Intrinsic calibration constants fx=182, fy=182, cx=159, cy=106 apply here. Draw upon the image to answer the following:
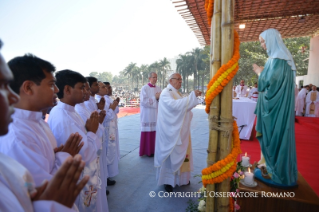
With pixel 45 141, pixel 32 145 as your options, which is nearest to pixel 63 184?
pixel 32 145

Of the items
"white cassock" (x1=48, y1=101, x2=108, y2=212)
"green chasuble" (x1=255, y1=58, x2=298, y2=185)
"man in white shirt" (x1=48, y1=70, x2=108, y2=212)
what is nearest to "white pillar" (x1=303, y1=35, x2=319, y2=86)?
"green chasuble" (x1=255, y1=58, x2=298, y2=185)

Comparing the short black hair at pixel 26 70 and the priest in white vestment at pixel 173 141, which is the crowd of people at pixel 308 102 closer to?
the priest in white vestment at pixel 173 141

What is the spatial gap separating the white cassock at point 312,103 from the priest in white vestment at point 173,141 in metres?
9.93

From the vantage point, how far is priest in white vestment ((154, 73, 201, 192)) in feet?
10.6

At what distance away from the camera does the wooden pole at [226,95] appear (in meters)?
1.47

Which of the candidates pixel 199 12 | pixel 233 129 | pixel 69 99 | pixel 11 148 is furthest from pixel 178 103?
pixel 199 12

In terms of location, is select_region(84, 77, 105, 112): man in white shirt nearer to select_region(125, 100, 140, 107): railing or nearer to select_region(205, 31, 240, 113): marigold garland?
select_region(205, 31, 240, 113): marigold garland

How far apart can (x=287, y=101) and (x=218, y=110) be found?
4.33 ft

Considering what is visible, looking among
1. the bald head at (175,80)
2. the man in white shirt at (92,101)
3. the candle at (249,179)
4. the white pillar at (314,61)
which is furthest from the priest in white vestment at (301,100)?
the man in white shirt at (92,101)

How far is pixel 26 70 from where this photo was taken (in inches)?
51.6

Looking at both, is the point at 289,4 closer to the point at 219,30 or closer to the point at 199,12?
the point at 199,12

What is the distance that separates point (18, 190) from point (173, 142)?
8.70ft

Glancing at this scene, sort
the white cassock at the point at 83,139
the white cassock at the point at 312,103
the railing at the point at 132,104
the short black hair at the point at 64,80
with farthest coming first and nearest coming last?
1. the railing at the point at 132,104
2. the white cassock at the point at 312,103
3. the short black hair at the point at 64,80
4. the white cassock at the point at 83,139

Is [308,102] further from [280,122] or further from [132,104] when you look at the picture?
[132,104]
